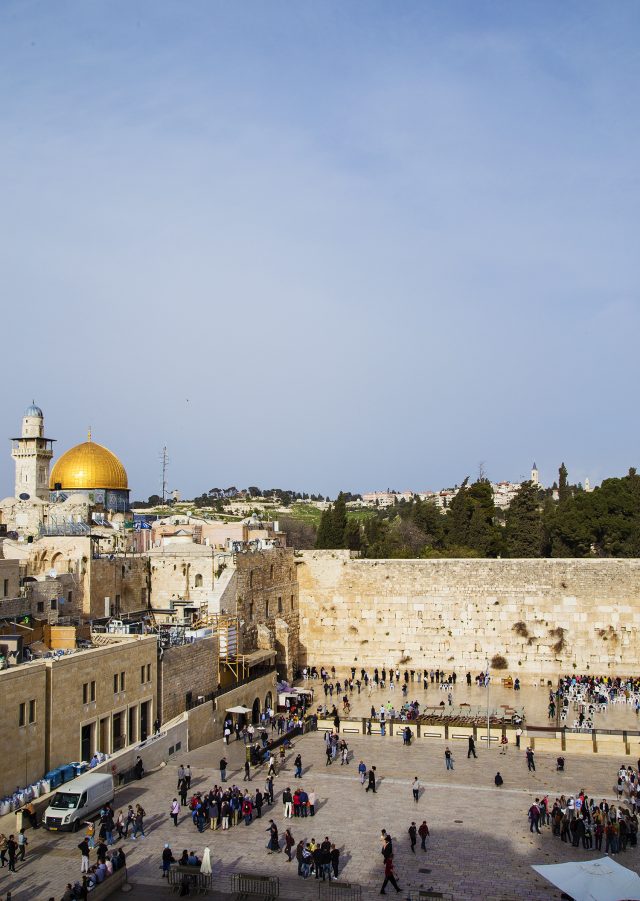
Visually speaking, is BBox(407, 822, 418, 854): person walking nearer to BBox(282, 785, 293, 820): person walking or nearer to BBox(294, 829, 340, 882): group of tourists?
BBox(294, 829, 340, 882): group of tourists

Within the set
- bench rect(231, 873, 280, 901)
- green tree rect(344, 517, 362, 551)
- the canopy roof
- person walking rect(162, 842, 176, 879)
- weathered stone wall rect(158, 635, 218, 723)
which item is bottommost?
bench rect(231, 873, 280, 901)

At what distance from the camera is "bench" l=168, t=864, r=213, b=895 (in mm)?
13516

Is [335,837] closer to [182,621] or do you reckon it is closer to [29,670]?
[29,670]

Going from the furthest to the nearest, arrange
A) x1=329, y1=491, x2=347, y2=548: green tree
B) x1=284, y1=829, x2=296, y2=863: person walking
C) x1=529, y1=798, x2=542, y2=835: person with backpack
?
x1=329, y1=491, x2=347, y2=548: green tree → x1=529, y1=798, x2=542, y2=835: person with backpack → x1=284, y1=829, x2=296, y2=863: person walking

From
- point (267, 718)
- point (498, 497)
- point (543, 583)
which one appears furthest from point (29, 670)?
point (498, 497)

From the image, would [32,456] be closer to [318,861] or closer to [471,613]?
[471,613]

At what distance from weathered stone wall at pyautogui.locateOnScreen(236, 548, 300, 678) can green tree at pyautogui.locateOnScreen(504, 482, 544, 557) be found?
1279 centimetres

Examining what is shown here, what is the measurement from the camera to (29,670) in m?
17.3

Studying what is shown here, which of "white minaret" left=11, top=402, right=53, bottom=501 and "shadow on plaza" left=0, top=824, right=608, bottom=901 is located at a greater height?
"white minaret" left=11, top=402, right=53, bottom=501

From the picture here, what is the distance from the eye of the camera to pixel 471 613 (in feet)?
111

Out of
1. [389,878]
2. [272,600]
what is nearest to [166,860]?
[389,878]

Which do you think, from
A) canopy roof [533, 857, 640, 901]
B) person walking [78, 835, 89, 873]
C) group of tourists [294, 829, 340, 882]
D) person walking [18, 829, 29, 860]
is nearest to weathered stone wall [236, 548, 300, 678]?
person walking [18, 829, 29, 860]

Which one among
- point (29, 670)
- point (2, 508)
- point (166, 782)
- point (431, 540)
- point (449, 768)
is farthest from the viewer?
point (431, 540)

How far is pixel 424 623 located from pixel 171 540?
1068 centimetres
